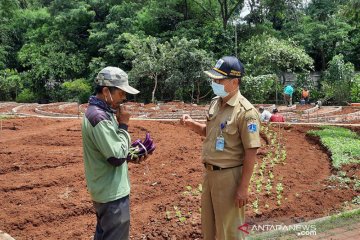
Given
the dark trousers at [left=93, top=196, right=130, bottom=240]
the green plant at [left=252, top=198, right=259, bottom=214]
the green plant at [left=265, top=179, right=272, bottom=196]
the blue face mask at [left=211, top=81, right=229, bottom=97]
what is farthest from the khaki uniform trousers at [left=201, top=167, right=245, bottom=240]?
the green plant at [left=265, top=179, right=272, bottom=196]

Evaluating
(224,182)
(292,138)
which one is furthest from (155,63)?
(224,182)

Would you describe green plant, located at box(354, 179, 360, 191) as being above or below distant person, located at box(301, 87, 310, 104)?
below

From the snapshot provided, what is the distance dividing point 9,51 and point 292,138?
29.8m

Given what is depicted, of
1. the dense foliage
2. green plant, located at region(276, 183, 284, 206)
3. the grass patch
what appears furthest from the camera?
the dense foliage

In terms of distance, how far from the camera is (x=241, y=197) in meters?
3.31

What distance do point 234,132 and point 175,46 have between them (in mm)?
20351

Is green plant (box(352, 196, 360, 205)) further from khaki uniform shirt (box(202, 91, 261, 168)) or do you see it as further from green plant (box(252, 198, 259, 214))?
khaki uniform shirt (box(202, 91, 261, 168))

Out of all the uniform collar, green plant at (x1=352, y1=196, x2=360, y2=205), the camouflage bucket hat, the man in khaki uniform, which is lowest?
green plant at (x1=352, y1=196, x2=360, y2=205)

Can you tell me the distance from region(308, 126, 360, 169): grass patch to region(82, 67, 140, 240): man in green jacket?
17.1ft

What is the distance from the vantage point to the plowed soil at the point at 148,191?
16.7 feet

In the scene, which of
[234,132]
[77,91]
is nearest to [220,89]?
[234,132]

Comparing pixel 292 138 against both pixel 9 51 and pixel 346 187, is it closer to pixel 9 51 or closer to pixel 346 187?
pixel 346 187

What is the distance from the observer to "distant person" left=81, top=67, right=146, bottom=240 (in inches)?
121

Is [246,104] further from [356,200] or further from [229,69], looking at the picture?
[356,200]
